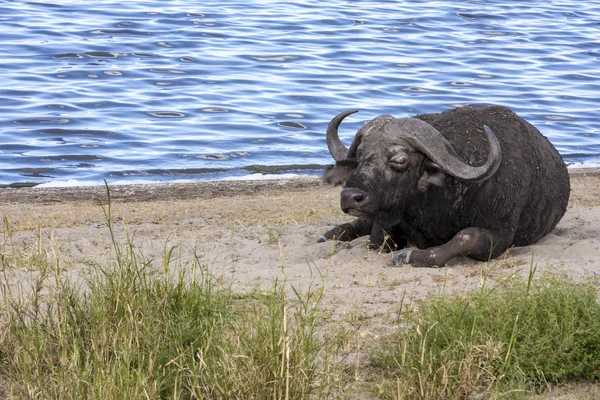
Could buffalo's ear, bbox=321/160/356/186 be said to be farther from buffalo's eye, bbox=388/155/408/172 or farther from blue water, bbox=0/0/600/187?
blue water, bbox=0/0/600/187

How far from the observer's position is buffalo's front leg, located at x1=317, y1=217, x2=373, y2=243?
Answer: 934cm

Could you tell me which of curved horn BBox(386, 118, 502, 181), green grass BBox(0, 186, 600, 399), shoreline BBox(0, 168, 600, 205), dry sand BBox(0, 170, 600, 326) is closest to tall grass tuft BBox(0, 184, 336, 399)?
green grass BBox(0, 186, 600, 399)

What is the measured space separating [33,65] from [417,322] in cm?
1828

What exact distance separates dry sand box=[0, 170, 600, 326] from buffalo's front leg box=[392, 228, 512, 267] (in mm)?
113

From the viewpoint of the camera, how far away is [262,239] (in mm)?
9227

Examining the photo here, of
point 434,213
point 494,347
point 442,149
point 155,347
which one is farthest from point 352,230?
point 155,347

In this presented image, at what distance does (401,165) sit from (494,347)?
2797 millimetres

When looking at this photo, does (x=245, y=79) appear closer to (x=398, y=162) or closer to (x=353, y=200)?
(x=398, y=162)

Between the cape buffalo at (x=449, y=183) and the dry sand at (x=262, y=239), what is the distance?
0.77 ft

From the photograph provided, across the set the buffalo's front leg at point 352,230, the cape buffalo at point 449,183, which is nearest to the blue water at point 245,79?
the buffalo's front leg at point 352,230

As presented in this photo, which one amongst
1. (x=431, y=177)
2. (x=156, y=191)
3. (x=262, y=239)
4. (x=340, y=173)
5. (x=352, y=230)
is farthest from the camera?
(x=156, y=191)

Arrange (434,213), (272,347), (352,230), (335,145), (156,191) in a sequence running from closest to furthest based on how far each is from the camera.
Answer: (272,347) < (434,213) < (335,145) < (352,230) < (156,191)

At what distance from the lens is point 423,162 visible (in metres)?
8.14

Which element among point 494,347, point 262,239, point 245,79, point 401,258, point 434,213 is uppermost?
point 494,347
